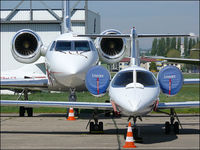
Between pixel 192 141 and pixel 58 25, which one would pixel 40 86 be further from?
pixel 58 25

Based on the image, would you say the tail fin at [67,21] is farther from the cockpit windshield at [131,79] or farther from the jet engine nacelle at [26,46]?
the cockpit windshield at [131,79]

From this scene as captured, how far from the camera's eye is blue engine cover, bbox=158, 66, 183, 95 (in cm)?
1355

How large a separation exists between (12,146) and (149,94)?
3.47 m

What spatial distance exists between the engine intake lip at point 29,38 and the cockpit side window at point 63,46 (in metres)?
2.40

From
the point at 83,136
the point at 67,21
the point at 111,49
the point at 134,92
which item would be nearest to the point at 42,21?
the point at 67,21

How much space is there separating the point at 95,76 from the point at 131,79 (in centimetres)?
222

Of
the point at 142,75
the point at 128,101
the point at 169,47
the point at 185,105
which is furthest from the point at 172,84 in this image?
the point at 169,47

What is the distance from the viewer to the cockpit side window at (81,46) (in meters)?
18.5

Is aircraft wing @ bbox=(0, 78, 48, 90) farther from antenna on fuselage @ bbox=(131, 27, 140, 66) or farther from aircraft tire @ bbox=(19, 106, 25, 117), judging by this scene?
antenna on fuselage @ bbox=(131, 27, 140, 66)

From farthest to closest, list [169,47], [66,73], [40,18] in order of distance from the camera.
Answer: [169,47] < [40,18] < [66,73]

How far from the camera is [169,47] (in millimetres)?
171125

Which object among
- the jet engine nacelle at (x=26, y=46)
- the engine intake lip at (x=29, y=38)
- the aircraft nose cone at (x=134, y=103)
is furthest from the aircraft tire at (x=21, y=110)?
the aircraft nose cone at (x=134, y=103)

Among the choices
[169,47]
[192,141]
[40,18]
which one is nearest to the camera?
[192,141]

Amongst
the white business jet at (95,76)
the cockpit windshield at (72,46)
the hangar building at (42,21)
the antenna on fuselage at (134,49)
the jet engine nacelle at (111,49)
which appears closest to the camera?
the white business jet at (95,76)
